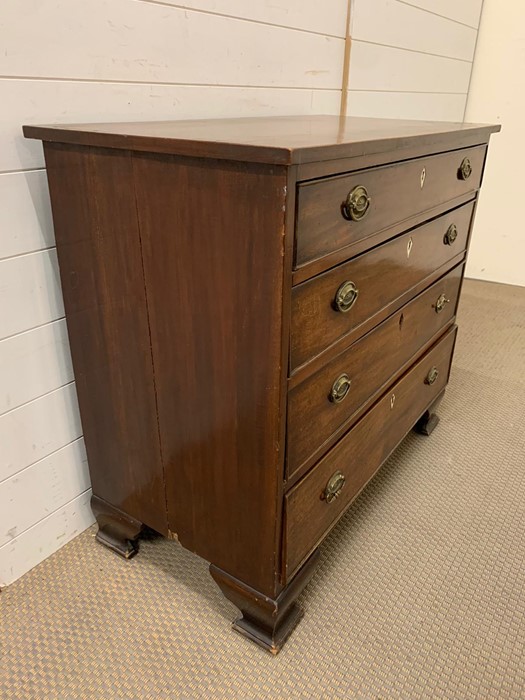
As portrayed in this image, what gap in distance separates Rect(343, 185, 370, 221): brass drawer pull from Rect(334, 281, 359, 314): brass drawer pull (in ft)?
0.37

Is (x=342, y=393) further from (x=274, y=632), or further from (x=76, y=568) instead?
(x=76, y=568)

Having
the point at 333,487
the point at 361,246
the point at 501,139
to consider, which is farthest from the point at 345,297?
the point at 501,139

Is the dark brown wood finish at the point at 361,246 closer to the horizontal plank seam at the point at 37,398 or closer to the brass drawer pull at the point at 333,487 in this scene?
the brass drawer pull at the point at 333,487

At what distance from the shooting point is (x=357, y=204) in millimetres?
861

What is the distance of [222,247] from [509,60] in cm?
270

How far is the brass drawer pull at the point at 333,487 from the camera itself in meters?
1.08

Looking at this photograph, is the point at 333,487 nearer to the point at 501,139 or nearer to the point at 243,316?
the point at 243,316

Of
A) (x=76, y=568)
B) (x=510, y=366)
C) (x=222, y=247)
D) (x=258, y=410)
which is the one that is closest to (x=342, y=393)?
(x=258, y=410)

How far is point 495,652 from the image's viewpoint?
1.06m

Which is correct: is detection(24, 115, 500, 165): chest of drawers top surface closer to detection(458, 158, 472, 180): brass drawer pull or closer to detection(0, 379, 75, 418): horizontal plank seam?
detection(458, 158, 472, 180): brass drawer pull

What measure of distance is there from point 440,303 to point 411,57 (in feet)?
4.17

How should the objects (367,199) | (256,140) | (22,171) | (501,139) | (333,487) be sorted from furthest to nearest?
(501,139) < (333,487) < (22,171) < (367,199) < (256,140)

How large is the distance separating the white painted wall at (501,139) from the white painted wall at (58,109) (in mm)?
1781

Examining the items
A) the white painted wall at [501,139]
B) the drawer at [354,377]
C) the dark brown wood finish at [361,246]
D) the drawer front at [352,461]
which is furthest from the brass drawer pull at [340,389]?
the white painted wall at [501,139]
